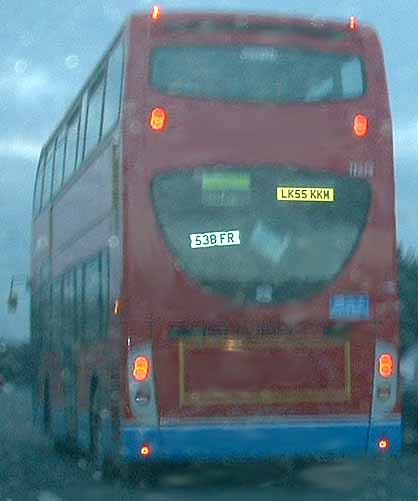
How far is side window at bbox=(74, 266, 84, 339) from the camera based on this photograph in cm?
1850

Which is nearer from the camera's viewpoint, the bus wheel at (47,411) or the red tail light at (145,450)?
the red tail light at (145,450)

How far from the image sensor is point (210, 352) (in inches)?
590

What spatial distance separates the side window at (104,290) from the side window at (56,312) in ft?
16.0

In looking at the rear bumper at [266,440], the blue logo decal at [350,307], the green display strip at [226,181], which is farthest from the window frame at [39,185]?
the rear bumper at [266,440]

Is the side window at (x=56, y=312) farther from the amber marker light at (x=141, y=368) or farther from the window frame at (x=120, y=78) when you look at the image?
the amber marker light at (x=141, y=368)

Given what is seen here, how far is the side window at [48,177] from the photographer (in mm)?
23531

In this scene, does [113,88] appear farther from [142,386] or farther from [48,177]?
[48,177]

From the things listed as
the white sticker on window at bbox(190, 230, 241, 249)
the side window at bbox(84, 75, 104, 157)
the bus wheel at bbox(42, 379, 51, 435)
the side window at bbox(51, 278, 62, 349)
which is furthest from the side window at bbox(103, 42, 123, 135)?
the bus wheel at bbox(42, 379, 51, 435)

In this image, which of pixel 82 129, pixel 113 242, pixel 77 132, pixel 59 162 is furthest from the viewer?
pixel 59 162

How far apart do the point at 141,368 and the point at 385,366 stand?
7.64ft

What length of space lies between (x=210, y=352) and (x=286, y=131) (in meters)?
2.22

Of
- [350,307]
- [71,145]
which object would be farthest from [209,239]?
[71,145]

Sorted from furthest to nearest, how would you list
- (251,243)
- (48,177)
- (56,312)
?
(48,177), (56,312), (251,243)

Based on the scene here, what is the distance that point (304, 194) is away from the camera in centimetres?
1519
